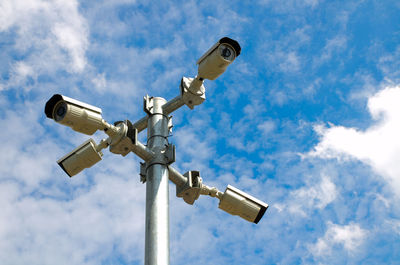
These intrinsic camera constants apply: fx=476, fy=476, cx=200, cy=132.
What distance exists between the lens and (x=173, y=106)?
993 cm

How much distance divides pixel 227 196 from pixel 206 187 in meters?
0.46

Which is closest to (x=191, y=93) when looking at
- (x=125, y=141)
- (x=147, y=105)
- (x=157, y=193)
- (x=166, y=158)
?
(x=147, y=105)

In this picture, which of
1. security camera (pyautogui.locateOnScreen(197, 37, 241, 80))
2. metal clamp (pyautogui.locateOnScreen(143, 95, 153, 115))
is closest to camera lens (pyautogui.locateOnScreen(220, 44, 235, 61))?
security camera (pyautogui.locateOnScreen(197, 37, 241, 80))

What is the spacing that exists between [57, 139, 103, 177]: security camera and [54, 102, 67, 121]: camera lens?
0.83 meters

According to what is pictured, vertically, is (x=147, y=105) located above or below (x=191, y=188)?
above

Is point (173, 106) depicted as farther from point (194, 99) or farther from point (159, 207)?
point (159, 207)

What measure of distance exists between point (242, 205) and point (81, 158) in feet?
10.8

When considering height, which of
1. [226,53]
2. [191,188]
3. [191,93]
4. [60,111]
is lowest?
[191,188]

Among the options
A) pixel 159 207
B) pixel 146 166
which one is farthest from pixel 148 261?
pixel 146 166

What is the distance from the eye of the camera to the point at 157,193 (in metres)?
8.53

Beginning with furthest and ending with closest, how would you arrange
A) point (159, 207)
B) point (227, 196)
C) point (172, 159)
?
point (227, 196)
point (172, 159)
point (159, 207)

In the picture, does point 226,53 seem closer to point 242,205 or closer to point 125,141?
point 125,141

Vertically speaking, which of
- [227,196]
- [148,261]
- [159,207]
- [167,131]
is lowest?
[148,261]

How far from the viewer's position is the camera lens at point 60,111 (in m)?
8.40
